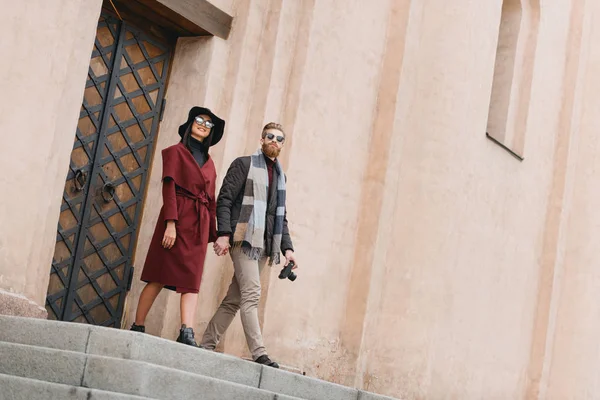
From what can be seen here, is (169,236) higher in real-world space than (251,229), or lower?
lower

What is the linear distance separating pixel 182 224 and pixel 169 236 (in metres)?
0.21

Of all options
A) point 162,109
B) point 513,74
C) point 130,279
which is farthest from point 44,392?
point 513,74

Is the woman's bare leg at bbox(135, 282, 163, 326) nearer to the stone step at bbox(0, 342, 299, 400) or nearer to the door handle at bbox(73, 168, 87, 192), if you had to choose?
the stone step at bbox(0, 342, 299, 400)

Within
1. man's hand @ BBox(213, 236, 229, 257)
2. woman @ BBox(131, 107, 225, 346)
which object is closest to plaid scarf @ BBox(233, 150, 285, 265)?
man's hand @ BBox(213, 236, 229, 257)

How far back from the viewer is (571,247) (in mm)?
16562

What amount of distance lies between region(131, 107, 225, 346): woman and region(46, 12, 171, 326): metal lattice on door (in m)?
1.73

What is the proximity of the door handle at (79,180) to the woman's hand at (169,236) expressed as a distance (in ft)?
6.64

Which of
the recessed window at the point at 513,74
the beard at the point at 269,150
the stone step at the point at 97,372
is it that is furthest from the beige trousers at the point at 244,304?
the recessed window at the point at 513,74

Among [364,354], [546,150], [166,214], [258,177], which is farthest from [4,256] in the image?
[546,150]

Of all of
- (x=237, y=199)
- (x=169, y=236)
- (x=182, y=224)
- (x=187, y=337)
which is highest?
(x=237, y=199)

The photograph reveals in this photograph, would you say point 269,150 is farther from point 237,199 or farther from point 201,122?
point 201,122

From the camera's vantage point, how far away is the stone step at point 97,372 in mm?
7879

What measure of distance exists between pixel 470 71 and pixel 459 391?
3.86 m

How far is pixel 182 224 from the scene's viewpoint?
9.65 meters
